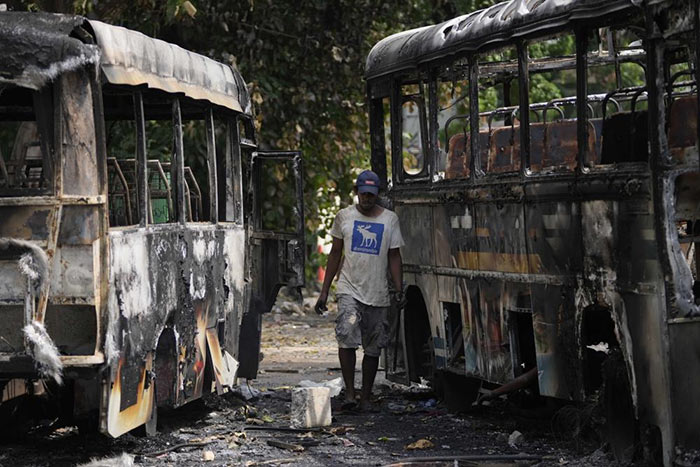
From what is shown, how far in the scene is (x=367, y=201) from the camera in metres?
11.8

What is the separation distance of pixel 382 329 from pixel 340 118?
10.5 metres

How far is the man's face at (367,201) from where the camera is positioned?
1181 centimetres

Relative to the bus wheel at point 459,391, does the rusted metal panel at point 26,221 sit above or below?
above

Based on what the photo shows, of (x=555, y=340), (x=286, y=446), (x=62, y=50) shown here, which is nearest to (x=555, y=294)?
(x=555, y=340)

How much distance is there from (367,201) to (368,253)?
0.42 m

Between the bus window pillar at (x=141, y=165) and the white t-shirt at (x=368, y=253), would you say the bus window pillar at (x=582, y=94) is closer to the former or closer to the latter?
the bus window pillar at (x=141, y=165)

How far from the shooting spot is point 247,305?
507 inches

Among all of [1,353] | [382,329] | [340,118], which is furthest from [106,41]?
[340,118]

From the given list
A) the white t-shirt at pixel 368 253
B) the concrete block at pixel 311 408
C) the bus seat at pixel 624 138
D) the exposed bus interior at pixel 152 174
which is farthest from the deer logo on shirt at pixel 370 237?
the bus seat at pixel 624 138

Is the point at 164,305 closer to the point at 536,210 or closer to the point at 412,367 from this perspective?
the point at 536,210

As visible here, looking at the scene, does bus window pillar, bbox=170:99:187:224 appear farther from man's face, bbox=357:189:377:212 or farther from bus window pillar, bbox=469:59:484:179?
bus window pillar, bbox=469:59:484:179

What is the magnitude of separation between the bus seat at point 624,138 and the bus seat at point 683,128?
1.08 feet

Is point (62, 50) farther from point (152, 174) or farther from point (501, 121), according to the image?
point (501, 121)

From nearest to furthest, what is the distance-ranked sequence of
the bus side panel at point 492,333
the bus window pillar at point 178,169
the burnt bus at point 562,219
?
the burnt bus at point 562,219 → the bus side panel at point 492,333 → the bus window pillar at point 178,169
